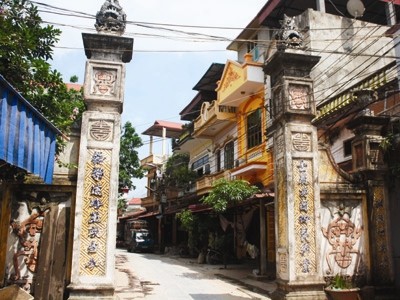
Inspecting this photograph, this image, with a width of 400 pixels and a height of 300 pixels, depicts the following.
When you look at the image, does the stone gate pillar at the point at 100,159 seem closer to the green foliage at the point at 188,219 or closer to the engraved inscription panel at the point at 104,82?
the engraved inscription panel at the point at 104,82

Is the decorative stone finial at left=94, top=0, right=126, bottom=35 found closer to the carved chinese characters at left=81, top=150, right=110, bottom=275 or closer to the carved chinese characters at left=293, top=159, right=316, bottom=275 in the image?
the carved chinese characters at left=81, top=150, right=110, bottom=275

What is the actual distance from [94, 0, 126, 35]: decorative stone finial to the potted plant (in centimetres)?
628

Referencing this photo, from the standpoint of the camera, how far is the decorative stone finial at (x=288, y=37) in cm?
809

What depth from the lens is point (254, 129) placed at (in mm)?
19062

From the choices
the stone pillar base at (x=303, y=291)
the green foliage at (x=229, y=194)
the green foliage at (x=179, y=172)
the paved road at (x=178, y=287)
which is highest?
the green foliage at (x=179, y=172)

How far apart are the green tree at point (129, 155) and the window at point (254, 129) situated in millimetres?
5551

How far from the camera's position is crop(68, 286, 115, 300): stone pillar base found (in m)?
6.25

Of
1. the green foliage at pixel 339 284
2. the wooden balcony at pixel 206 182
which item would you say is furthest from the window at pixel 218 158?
the green foliage at pixel 339 284

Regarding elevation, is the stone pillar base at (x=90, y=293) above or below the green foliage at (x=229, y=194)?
below

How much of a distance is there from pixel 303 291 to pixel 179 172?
19.8 m

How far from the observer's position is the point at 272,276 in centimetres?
1331

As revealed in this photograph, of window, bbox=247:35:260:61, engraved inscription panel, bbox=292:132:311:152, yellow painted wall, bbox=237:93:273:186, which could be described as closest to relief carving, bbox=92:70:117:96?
engraved inscription panel, bbox=292:132:311:152

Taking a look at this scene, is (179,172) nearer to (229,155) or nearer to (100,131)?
(229,155)

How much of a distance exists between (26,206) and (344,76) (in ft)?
45.9
